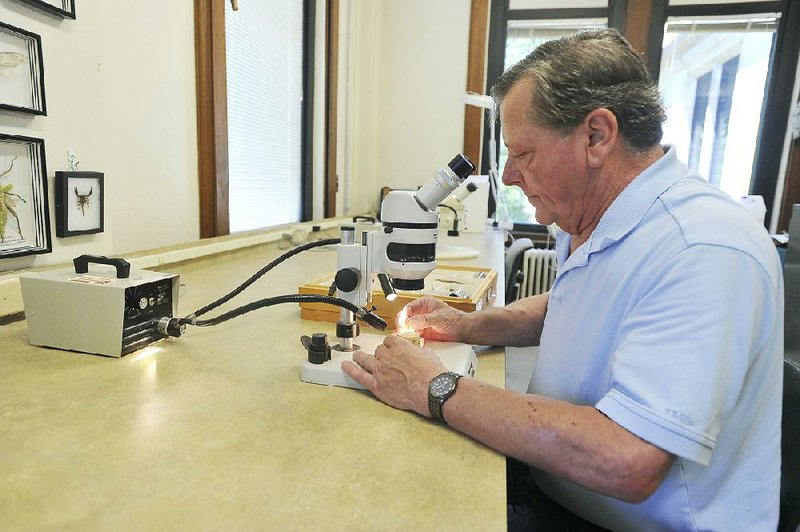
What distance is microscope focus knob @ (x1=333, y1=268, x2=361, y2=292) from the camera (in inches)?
34.0

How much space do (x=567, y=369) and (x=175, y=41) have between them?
5.62 ft

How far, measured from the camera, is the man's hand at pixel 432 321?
100 centimetres

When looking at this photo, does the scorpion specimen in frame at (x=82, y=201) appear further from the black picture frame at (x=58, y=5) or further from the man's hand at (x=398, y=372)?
the man's hand at (x=398, y=372)

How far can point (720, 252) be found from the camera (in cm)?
63

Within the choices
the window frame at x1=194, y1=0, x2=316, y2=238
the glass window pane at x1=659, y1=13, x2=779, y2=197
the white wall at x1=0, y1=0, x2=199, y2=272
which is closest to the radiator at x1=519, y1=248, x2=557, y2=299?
the glass window pane at x1=659, y1=13, x2=779, y2=197

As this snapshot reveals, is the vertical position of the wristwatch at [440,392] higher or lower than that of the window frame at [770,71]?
lower

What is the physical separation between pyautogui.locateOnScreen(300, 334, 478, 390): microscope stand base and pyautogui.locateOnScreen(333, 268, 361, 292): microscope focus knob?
122 millimetres

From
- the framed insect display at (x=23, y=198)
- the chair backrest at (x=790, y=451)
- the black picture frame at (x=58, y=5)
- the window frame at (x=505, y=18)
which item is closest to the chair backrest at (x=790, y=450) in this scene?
the chair backrest at (x=790, y=451)

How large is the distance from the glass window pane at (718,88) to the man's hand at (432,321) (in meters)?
3.05

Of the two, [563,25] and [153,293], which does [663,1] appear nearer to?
[563,25]

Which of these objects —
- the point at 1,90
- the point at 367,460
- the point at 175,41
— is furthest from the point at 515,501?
the point at 175,41

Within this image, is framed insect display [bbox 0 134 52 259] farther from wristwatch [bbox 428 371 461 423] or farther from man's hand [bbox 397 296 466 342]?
wristwatch [bbox 428 371 461 423]

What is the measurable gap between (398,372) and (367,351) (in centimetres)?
16

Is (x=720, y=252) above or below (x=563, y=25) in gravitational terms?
below
